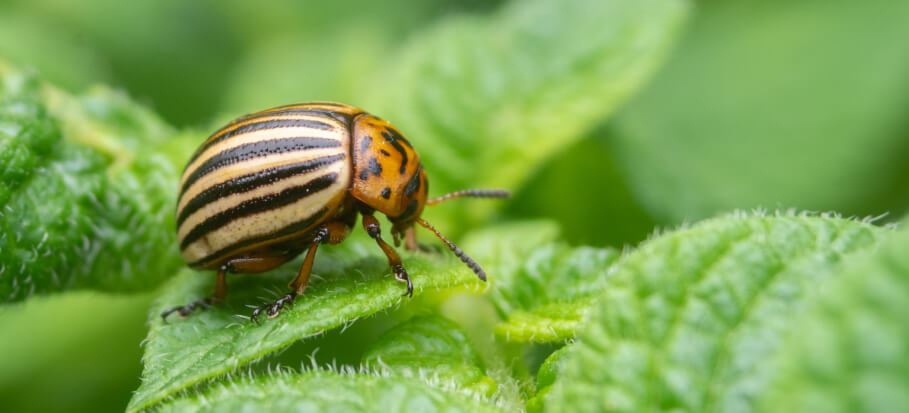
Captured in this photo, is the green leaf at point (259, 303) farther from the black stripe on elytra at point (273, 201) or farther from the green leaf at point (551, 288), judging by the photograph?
the black stripe on elytra at point (273, 201)

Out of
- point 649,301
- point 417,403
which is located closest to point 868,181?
point 649,301

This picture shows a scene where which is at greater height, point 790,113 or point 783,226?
point 790,113

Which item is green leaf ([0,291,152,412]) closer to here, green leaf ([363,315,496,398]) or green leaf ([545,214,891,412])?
green leaf ([363,315,496,398])

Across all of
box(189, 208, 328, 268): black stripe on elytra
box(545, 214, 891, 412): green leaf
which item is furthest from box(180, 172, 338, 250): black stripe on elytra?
box(545, 214, 891, 412): green leaf

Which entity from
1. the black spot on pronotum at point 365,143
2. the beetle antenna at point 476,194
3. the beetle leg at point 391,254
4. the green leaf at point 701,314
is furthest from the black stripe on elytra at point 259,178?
the green leaf at point 701,314

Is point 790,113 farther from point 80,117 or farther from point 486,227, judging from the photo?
point 80,117

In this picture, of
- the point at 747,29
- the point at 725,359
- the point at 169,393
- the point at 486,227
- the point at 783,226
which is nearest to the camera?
the point at 725,359

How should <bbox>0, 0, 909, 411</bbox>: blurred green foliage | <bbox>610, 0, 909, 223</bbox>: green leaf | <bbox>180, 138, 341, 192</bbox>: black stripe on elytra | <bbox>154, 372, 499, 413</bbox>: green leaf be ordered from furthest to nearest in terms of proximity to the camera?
<bbox>610, 0, 909, 223</bbox>: green leaf < <bbox>180, 138, 341, 192</bbox>: black stripe on elytra < <bbox>154, 372, 499, 413</bbox>: green leaf < <bbox>0, 0, 909, 411</bbox>: blurred green foliage
